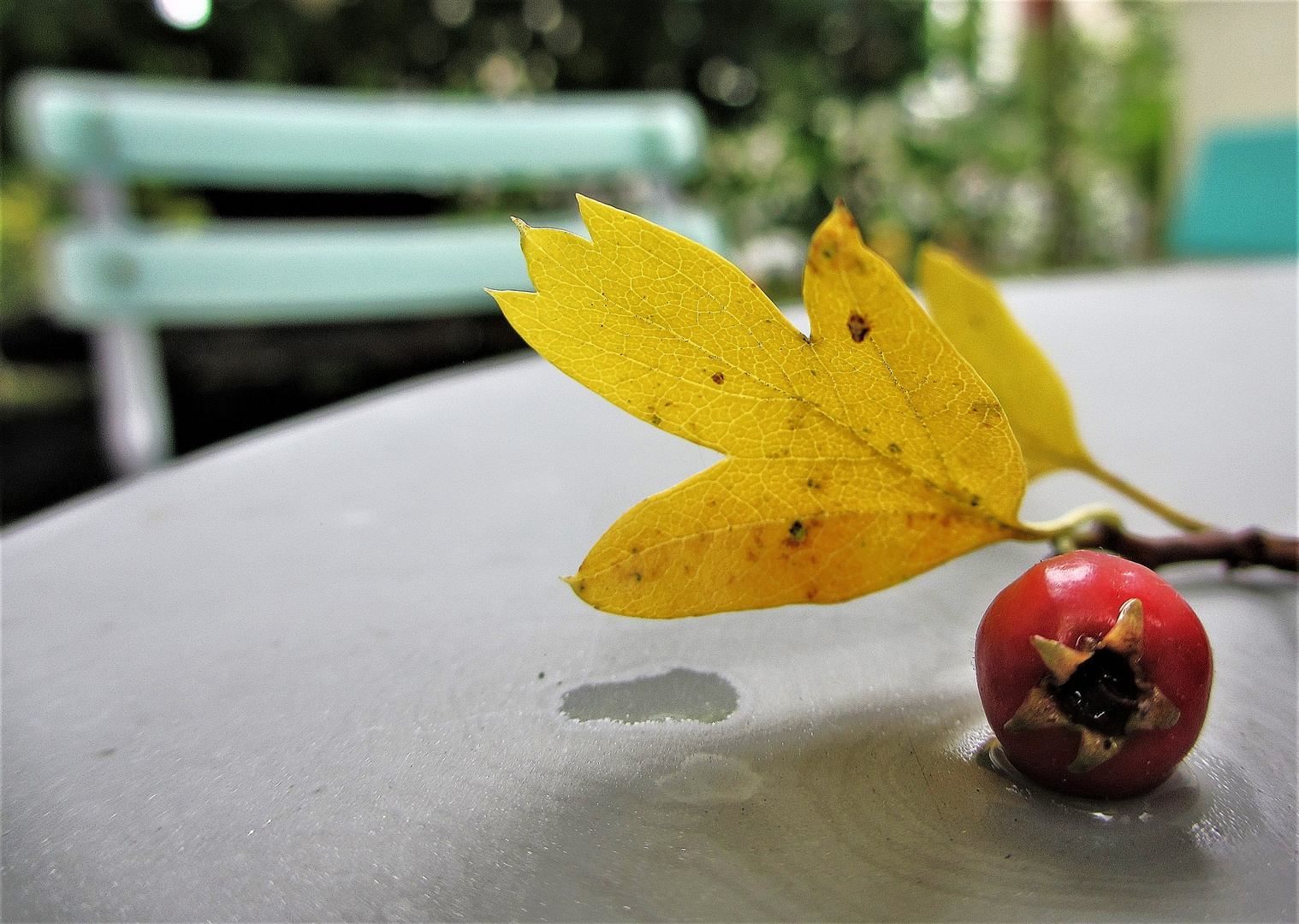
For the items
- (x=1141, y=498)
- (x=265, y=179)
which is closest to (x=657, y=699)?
(x=1141, y=498)

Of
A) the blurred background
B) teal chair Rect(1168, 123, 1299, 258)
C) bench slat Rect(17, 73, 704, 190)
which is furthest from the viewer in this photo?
teal chair Rect(1168, 123, 1299, 258)

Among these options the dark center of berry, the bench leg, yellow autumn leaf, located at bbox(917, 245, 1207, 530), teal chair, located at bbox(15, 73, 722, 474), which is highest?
teal chair, located at bbox(15, 73, 722, 474)

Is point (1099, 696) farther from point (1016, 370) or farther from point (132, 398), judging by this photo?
point (132, 398)

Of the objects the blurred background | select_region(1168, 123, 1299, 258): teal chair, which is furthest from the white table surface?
select_region(1168, 123, 1299, 258): teal chair

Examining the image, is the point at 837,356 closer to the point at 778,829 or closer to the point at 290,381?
the point at 778,829

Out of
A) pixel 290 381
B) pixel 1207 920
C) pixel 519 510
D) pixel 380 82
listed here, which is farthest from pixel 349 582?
pixel 380 82

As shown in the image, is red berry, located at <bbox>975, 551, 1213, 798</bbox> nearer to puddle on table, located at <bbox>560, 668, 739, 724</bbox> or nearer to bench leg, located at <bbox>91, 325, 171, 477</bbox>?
puddle on table, located at <bbox>560, 668, 739, 724</bbox>
